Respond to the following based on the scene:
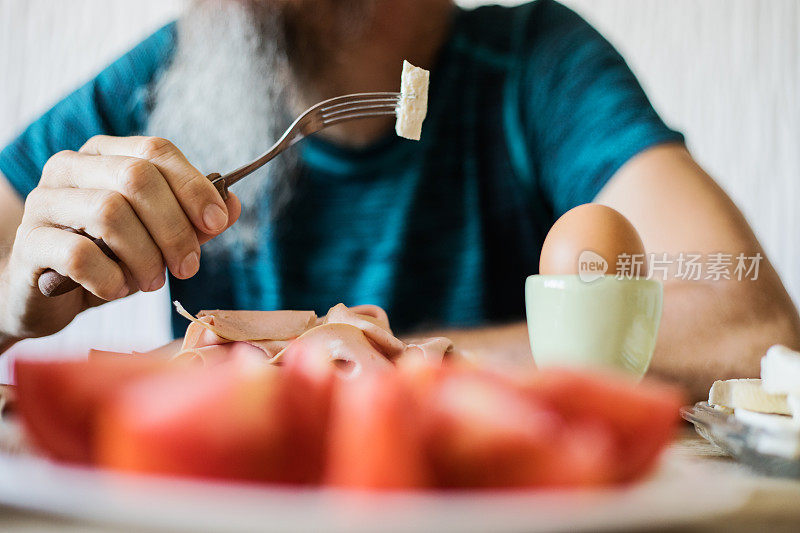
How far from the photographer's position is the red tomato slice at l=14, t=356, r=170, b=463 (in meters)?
0.13

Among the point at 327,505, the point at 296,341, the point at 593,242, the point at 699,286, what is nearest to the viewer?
the point at 327,505

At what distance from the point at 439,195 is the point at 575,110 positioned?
247 mm

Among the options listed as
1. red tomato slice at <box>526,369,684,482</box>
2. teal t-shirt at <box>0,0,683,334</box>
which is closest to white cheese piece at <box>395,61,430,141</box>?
red tomato slice at <box>526,369,684,482</box>

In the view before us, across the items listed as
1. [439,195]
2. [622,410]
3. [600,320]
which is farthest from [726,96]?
[622,410]

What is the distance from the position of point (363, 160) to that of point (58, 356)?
86 centimetres

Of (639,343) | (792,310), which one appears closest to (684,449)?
(639,343)

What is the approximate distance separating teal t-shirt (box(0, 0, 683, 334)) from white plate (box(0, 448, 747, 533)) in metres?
0.87

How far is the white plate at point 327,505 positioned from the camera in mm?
98

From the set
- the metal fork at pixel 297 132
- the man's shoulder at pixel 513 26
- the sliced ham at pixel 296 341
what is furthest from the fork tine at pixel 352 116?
the man's shoulder at pixel 513 26

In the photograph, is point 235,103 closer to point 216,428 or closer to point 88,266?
point 88,266

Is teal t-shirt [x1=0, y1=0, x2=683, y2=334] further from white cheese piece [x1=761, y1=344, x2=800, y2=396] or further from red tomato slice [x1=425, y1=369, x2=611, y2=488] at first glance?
red tomato slice [x1=425, y1=369, x2=611, y2=488]

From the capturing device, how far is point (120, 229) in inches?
18.0

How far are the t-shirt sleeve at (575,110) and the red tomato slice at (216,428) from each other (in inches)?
30.3

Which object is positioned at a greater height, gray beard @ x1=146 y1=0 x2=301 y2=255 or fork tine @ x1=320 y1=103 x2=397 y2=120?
gray beard @ x1=146 y1=0 x2=301 y2=255
